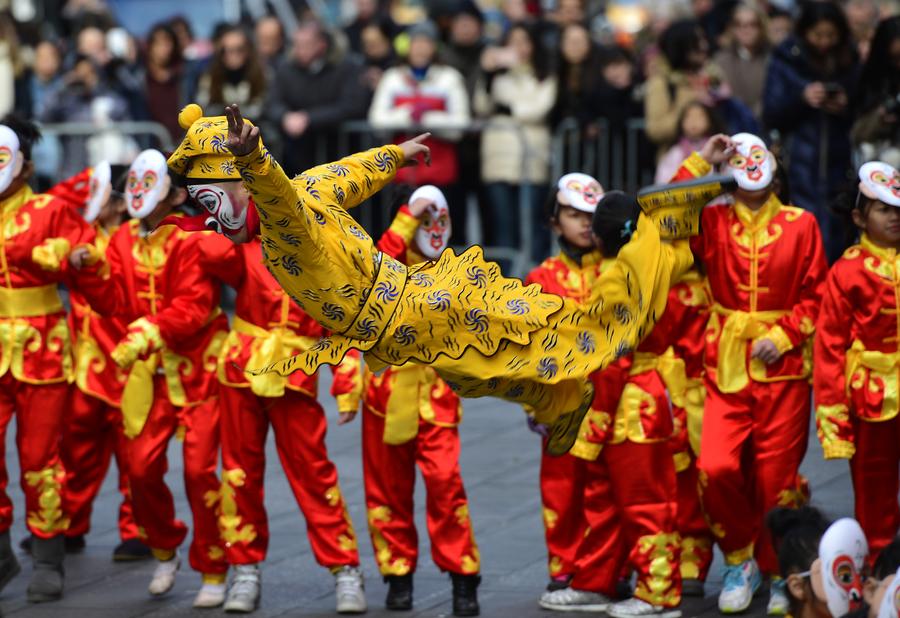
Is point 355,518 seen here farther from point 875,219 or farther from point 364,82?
point 364,82

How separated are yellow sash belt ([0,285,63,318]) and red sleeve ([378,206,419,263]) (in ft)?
5.05

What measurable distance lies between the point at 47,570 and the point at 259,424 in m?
1.13

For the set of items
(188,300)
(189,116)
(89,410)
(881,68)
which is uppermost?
(881,68)

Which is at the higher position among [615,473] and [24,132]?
[24,132]

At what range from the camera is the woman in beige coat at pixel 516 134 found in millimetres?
12711

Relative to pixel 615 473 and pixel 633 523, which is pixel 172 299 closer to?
pixel 615 473

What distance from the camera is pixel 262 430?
24.4 ft

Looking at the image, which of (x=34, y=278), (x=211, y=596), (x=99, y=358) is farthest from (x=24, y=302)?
(x=211, y=596)

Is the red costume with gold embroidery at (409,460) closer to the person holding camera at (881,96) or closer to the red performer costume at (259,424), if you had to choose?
the red performer costume at (259,424)

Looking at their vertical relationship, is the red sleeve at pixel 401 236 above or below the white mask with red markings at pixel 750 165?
below

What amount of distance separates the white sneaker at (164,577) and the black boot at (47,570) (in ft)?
1.29

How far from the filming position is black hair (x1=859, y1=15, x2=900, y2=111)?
966cm

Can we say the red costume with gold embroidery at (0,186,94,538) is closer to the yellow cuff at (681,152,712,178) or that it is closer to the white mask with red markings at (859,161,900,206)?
the yellow cuff at (681,152,712,178)

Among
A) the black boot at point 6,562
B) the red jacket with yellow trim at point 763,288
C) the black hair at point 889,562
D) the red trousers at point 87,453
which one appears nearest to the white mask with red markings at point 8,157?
the red trousers at point 87,453
